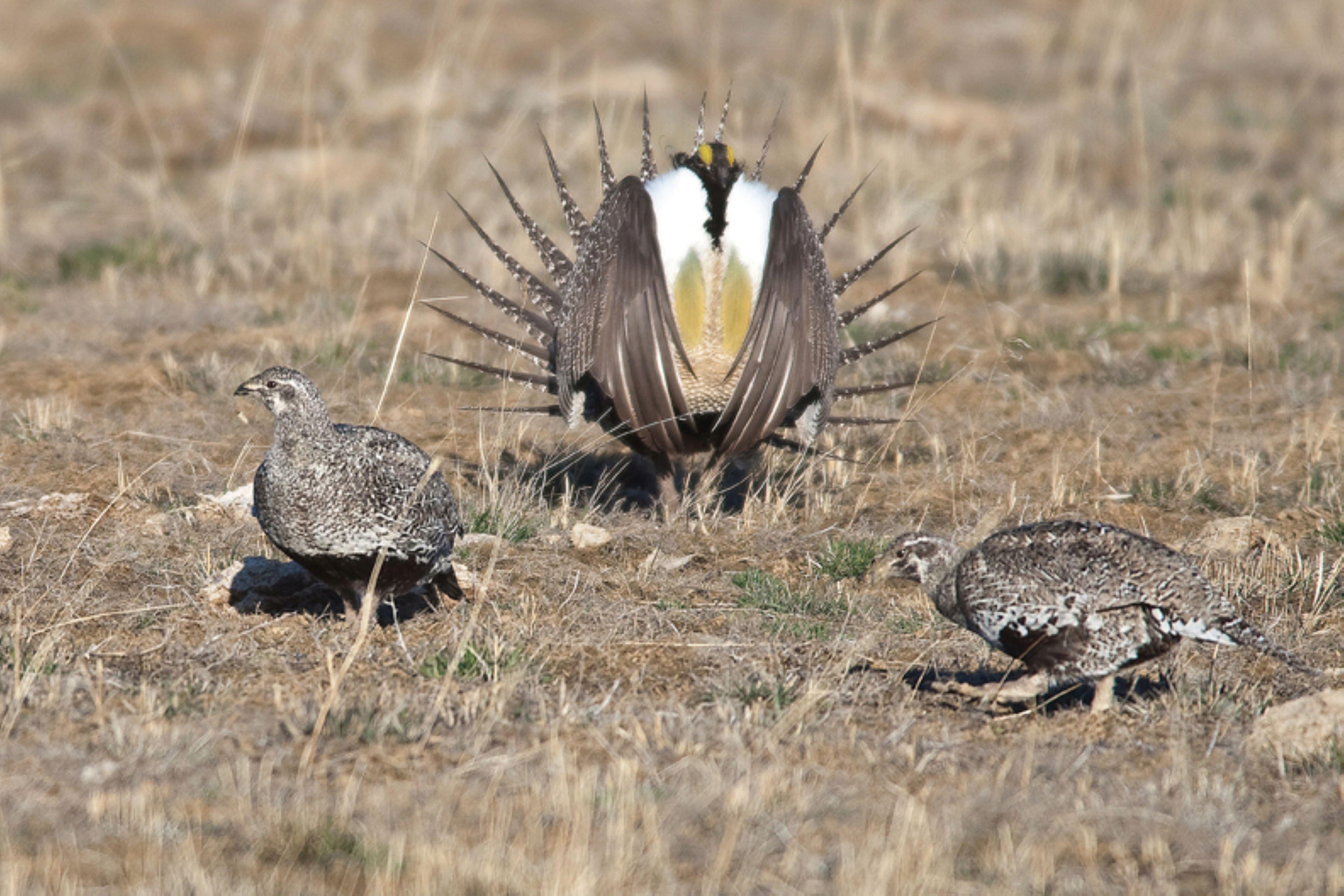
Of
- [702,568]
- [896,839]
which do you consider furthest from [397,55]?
[896,839]

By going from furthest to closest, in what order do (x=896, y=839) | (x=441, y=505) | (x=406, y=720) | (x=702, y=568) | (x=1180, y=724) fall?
(x=702, y=568) → (x=441, y=505) → (x=1180, y=724) → (x=406, y=720) → (x=896, y=839)

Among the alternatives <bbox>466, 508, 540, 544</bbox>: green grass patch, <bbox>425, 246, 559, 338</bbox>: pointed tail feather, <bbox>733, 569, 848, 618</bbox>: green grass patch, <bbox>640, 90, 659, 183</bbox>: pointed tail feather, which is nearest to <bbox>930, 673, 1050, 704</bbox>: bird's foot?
<bbox>733, 569, 848, 618</bbox>: green grass patch

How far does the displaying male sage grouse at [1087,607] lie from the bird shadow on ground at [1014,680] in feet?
0.23

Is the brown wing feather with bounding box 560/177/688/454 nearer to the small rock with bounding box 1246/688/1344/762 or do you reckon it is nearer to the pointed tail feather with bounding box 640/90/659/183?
the pointed tail feather with bounding box 640/90/659/183

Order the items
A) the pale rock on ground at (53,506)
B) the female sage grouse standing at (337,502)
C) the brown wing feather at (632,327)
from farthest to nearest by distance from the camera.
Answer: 1. the pale rock on ground at (53,506)
2. the brown wing feather at (632,327)
3. the female sage grouse standing at (337,502)

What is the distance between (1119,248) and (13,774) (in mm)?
7903

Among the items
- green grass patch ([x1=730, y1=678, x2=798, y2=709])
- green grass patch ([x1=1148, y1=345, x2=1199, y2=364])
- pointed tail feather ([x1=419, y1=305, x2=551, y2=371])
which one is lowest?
green grass patch ([x1=730, y1=678, x2=798, y2=709])

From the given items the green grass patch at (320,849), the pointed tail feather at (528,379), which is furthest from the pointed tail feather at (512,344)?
the green grass patch at (320,849)

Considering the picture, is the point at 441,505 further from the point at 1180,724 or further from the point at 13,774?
the point at 1180,724

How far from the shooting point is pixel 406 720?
406cm

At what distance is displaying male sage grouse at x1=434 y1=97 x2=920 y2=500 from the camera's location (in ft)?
18.8

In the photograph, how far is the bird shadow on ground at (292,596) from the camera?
529 centimetres

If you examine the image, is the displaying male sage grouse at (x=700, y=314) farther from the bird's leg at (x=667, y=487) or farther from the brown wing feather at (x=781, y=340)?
the bird's leg at (x=667, y=487)

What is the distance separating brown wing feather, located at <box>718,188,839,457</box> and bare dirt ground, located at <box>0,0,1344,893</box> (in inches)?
20.5
